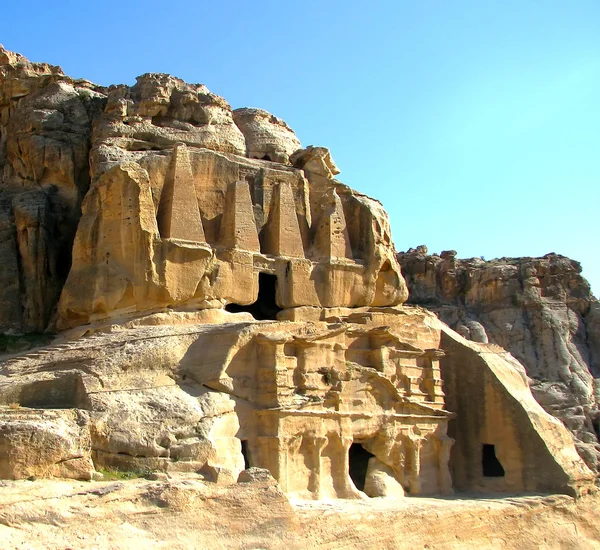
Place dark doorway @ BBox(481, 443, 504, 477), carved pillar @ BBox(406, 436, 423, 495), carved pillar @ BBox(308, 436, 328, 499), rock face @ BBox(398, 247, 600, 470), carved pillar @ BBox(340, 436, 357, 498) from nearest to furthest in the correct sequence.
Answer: carved pillar @ BBox(308, 436, 328, 499)
carved pillar @ BBox(340, 436, 357, 498)
carved pillar @ BBox(406, 436, 423, 495)
dark doorway @ BBox(481, 443, 504, 477)
rock face @ BBox(398, 247, 600, 470)

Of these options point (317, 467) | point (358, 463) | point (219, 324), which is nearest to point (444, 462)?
point (358, 463)

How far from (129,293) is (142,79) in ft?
28.7

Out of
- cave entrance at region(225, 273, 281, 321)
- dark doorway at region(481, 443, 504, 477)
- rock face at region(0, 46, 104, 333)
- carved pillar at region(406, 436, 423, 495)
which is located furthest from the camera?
cave entrance at region(225, 273, 281, 321)

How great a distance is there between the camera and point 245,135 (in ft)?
103

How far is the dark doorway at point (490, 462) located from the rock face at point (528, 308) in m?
25.3

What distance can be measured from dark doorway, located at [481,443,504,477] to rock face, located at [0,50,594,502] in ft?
0.24

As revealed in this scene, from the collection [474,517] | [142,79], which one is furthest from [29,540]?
[142,79]

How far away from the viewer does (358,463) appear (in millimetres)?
26734

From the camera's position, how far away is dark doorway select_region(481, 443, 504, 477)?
27.5 m

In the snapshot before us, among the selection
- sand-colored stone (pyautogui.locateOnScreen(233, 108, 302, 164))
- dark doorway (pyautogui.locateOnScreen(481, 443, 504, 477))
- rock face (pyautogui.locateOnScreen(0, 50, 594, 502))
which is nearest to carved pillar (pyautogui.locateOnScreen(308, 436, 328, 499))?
rock face (pyautogui.locateOnScreen(0, 50, 594, 502))

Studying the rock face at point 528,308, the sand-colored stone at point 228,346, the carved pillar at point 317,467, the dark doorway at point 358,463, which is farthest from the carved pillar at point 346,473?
the rock face at point 528,308

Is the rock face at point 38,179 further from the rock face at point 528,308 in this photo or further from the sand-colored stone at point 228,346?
the rock face at point 528,308

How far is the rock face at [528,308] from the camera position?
2140 inches

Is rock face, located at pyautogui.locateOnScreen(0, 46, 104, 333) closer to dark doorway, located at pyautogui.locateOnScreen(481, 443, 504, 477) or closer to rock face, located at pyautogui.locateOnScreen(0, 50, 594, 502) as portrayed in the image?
rock face, located at pyautogui.locateOnScreen(0, 50, 594, 502)
